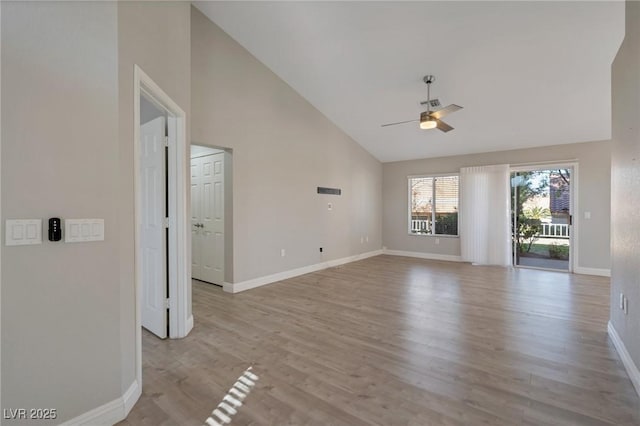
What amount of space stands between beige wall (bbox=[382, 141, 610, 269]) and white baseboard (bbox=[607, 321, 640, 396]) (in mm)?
3532

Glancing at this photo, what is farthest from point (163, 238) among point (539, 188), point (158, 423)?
point (539, 188)

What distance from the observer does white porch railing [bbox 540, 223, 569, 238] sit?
19.8 ft

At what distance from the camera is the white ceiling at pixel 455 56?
317cm

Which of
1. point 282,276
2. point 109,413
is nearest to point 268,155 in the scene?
point 282,276

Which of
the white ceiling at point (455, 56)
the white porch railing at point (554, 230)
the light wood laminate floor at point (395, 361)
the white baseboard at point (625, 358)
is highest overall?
the white ceiling at point (455, 56)

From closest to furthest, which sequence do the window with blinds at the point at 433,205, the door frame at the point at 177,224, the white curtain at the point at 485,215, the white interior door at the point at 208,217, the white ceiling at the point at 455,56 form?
the door frame at the point at 177,224 → the white ceiling at the point at 455,56 → the white interior door at the point at 208,217 → the white curtain at the point at 485,215 → the window with blinds at the point at 433,205

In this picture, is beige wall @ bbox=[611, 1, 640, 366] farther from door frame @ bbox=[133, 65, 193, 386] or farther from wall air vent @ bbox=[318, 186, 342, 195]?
wall air vent @ bbox=[318, 186, 342, 195]

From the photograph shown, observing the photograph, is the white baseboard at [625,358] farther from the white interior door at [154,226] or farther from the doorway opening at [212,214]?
the doorway opening at [212,214]

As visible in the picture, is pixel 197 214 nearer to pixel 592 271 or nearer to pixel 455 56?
pixel 455 56

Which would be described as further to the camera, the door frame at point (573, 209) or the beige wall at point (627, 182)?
the door frame at point (573, 209)

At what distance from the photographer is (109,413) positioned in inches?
64.0

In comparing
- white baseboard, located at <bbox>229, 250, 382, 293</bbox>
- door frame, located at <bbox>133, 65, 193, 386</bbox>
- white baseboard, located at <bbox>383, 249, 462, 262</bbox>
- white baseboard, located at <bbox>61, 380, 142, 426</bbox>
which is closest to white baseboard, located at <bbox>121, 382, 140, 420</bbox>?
white baseboard, located at <bbox>61, 380, 142, 426</bbox>

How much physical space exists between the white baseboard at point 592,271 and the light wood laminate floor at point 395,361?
5.33ft

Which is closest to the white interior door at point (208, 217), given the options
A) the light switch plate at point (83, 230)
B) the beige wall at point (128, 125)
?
the beige wall at point (128, 125)
